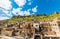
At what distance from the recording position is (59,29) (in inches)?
803

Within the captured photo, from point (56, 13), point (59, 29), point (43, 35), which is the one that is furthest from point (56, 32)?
point (56, 13)

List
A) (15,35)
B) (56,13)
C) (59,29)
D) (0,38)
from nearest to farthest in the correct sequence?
1. (0,38)
2. (15,35)
3. (59,29)
4. (56,13)

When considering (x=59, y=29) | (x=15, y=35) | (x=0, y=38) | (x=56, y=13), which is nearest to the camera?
(x=0, y=38)

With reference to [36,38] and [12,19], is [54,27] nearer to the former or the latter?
[36,38]

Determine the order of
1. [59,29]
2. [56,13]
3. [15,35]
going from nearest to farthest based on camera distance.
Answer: [15,35] < [59,29] < [56,13]

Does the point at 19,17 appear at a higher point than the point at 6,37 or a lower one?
higher

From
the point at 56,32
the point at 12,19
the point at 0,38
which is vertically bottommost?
the point at 0,38

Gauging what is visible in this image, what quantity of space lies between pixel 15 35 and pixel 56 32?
4.66 m

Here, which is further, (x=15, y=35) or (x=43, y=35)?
(x=15, y=35)

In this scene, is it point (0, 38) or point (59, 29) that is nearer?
point (0, 38)

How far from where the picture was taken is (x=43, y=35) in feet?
57.4

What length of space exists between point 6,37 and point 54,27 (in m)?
6.53

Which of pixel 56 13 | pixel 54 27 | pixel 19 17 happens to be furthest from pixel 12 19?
pixel 54 27

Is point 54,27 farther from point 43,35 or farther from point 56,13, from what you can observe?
point 56,13
